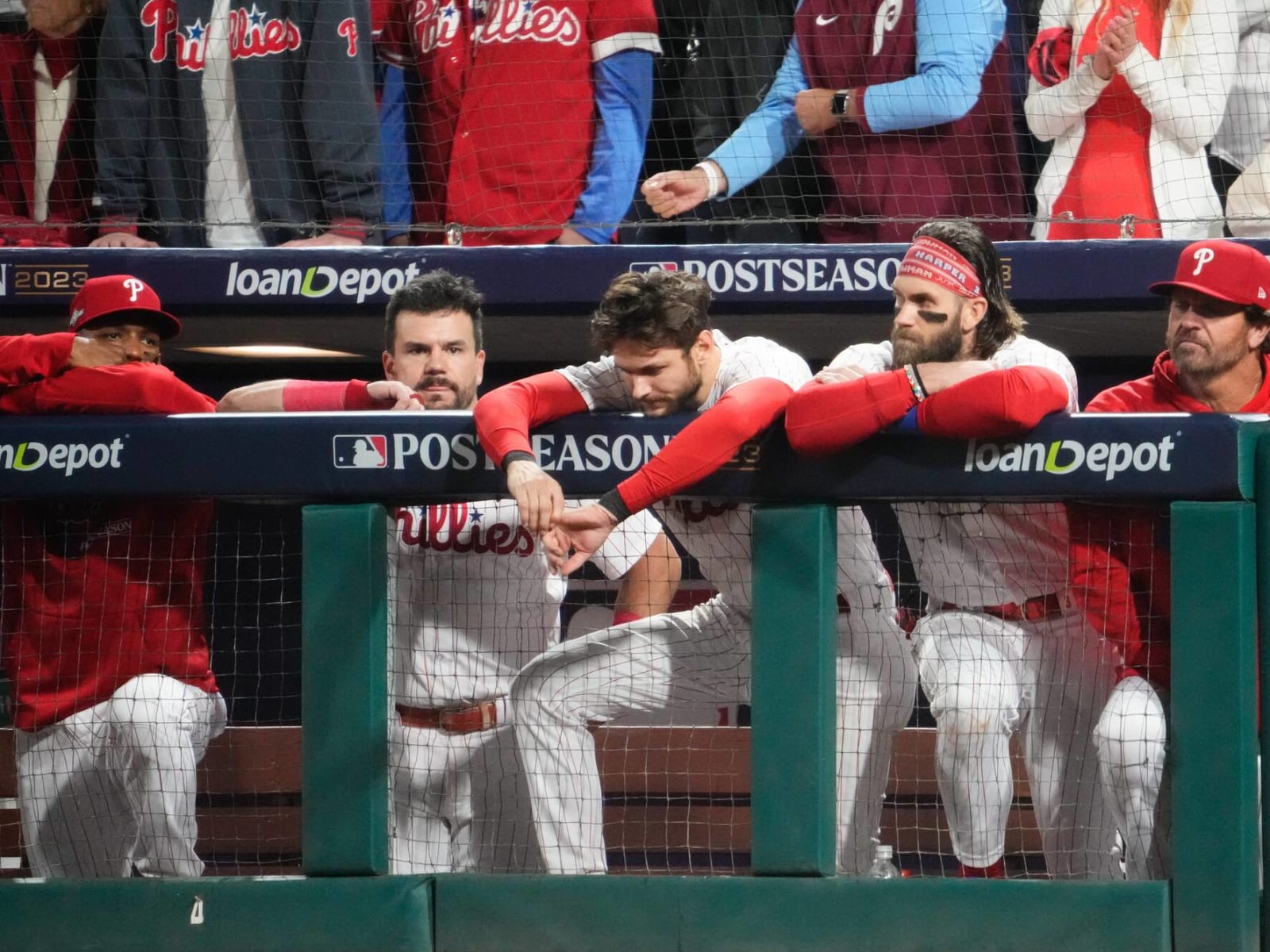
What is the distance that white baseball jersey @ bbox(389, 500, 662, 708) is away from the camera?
314cm

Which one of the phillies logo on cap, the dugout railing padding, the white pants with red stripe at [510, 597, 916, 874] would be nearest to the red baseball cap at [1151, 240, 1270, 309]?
the phillies logo on cap

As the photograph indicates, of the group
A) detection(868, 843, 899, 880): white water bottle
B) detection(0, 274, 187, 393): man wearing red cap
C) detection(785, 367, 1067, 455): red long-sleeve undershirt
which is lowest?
detection(868, 843, 899, 880): white water bottle

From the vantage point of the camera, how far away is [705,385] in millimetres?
3092

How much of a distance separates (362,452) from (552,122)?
205cm

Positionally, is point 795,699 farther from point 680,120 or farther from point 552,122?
point 680,120

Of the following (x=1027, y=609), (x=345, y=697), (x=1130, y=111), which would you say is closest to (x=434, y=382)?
(x=345, y=697)

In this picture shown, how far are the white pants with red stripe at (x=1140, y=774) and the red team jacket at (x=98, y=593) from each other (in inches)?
69.2

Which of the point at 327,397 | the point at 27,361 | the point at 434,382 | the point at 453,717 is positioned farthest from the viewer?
the point at 434,382

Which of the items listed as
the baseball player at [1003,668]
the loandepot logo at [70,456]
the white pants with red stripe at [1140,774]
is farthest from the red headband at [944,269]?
the loandepot logo at [70,456]

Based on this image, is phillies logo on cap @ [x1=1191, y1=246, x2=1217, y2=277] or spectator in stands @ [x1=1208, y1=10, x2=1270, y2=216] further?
spectator in stands @ [x1=1208, y1=10, x2=1270, y2=216]

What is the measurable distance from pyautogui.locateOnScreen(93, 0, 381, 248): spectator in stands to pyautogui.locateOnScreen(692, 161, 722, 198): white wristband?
3.14 feet

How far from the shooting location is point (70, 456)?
285 centimetres

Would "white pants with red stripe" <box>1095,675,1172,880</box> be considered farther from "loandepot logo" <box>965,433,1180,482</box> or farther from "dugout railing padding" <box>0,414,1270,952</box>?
"loandepot logo" <box>965,433,1180,482</box>

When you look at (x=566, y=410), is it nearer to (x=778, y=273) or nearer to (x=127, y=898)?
(x=127, y=898)
